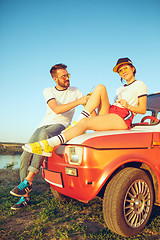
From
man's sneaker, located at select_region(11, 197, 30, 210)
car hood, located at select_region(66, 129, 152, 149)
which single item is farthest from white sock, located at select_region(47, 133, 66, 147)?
man's sneaker, located at select_region(11, 197, 30, 210)

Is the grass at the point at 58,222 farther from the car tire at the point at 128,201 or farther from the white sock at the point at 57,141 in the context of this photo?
the white sock at the point at 57,141

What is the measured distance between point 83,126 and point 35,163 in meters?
1.15

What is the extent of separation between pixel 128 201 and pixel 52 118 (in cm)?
202

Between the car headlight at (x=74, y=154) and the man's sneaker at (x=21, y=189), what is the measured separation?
4.09 feet

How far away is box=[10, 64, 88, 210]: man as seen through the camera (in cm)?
321

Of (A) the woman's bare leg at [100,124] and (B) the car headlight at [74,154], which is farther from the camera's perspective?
(A) the woman's bare leg at [100,124]

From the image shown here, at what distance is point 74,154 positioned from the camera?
233 cm

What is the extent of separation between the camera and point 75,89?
12.9ft

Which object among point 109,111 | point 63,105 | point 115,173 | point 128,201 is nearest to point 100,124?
point 109,111

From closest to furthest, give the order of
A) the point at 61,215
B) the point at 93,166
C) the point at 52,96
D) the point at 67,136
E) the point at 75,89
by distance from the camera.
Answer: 1. the point at 93,166
2. the point at 67,136
3. the point at 61,215
4. the point at 52,96
5. the point at 75,89

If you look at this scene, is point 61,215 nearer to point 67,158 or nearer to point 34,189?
point 67,158

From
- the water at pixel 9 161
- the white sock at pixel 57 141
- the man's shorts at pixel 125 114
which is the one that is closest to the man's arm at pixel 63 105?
the man's shorts at pixel 125 114

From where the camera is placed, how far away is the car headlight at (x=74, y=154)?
2.24 m

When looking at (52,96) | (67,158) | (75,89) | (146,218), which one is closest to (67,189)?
(67,158)
